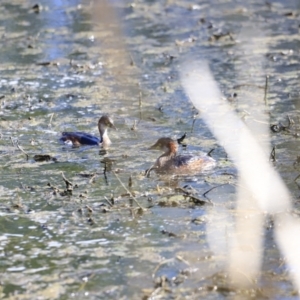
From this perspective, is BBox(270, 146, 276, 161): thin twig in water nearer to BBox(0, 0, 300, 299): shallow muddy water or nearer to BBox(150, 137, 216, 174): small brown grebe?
BBox(0, 0, 300, 299): shallow muddy water

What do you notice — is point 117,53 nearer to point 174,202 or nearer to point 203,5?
point 203,5

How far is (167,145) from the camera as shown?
25.5 ft

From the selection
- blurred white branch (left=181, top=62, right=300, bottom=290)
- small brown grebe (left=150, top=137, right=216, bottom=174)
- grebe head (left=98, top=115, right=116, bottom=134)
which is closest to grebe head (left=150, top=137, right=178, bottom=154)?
small brown grebe (left=150, top=137, right=216, bottom=174)

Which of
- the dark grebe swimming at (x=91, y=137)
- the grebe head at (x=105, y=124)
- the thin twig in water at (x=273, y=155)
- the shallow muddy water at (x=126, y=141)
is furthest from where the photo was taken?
the grebe head at (x=105, y=124)

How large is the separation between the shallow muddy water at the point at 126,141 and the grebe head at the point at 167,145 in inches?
6.1

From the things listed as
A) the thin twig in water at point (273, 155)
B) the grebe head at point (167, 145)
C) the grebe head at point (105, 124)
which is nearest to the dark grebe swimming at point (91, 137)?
the grebe head at point (105, 124)

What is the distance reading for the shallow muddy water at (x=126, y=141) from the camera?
5.44 metres

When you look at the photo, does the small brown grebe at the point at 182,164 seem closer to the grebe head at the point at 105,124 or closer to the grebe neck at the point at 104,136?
the grebe neck at the point at 104,136

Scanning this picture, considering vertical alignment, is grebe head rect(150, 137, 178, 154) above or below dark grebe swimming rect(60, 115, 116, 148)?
above

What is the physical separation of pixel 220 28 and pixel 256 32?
0.60 m

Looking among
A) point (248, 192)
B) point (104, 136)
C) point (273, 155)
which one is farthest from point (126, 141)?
point (248, 192)

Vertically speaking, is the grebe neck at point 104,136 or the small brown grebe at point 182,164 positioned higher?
the small brown grebe at point 182,164

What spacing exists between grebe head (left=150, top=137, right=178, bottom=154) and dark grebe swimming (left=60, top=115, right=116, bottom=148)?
2.24 ft

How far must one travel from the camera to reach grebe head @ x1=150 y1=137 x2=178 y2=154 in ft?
25.4
